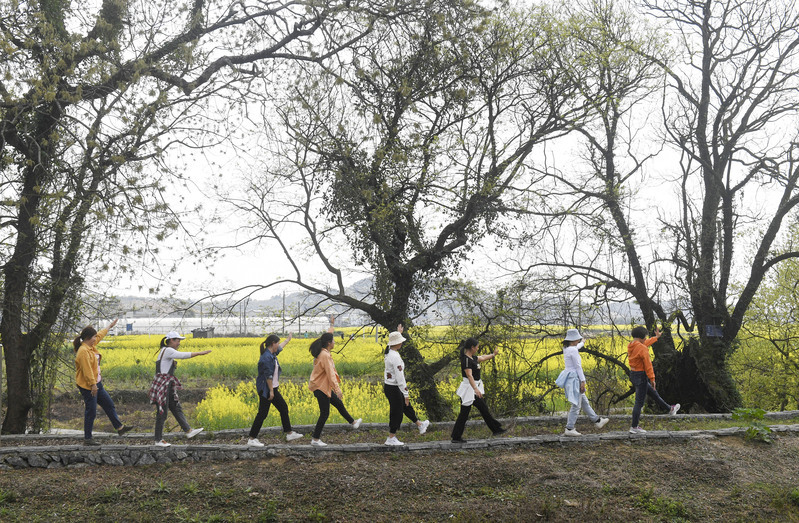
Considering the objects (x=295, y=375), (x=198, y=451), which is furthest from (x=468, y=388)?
(x=295, y=375)

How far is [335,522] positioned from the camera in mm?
6273

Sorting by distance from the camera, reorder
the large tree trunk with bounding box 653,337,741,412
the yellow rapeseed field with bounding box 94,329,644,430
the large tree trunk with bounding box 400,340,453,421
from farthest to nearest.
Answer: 1. the large tree trunk with bounding box 653,337,741,412
2. the yellow rapeseed field with bounding box 94,329,644,430
3. the large tree trunk with bounding box 400,340,453,421

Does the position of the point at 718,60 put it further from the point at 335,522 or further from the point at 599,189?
the point at 335,522

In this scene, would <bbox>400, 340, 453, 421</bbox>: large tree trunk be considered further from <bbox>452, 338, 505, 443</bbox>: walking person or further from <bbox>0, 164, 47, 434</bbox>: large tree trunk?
<bbox>0, 164, 47, 434</bbox>: large tree trunk

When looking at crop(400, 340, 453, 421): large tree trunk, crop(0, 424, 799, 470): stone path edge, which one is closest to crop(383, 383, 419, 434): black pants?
crop(0, 424, 799, 470): stone path edge

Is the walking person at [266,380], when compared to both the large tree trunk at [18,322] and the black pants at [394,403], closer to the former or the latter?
the black pants at [394,403]

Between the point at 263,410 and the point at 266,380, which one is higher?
the point at 266,380

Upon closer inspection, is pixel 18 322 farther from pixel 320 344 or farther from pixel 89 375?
pixel 320 344

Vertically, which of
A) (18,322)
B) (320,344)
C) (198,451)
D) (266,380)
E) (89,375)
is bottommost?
(198,451)

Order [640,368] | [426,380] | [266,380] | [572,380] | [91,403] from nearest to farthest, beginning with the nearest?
[266,380] → [91,403] → [572,380] → [640,368] → [426,380]

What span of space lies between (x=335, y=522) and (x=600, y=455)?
3.92m

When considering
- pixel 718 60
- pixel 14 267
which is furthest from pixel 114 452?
pixel 718 60

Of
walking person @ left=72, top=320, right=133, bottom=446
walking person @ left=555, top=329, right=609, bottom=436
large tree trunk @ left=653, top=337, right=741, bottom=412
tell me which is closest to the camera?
walking person @ left=72, top=320, right=133, bottom=446

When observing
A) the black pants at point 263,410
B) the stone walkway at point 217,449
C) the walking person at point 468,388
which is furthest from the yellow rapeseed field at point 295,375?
the black pants at point 263,410
